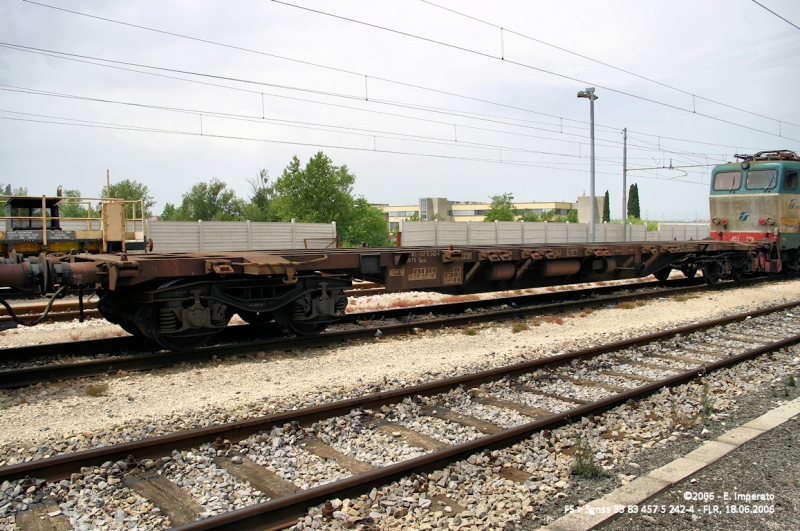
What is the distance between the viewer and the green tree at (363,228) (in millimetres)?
45594

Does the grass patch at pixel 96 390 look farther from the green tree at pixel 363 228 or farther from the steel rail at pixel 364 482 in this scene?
the green tree at pixel 363 228

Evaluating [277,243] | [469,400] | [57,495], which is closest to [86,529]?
[57,495]

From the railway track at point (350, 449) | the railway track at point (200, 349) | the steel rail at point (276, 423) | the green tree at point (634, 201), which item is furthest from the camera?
the green tree at point (634, 201)

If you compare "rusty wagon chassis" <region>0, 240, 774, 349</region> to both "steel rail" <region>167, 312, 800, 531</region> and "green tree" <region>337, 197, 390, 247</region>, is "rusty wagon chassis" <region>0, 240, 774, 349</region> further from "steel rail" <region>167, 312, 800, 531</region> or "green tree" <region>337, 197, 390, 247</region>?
"green tree" <region>337, 197, 390, 247</region>

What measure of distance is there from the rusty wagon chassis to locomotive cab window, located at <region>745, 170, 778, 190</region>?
9680mm

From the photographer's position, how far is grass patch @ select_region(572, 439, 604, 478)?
14.3 ft

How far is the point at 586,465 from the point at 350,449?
1873 millimetres

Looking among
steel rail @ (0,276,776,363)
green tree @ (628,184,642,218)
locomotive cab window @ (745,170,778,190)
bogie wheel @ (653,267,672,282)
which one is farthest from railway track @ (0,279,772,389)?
green tree @ (628,184,642,218)

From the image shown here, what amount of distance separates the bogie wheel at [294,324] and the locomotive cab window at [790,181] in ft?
52.6

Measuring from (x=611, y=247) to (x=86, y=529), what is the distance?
12.5 m

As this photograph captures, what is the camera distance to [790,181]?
18.1m

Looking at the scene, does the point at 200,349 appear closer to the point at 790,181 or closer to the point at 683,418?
the point at 683,418

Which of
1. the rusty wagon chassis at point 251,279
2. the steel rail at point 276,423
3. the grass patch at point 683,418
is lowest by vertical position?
the grass patch at point 683,418

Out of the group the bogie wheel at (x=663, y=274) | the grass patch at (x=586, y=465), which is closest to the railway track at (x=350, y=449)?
the grass patch at (x=586, y=465)
